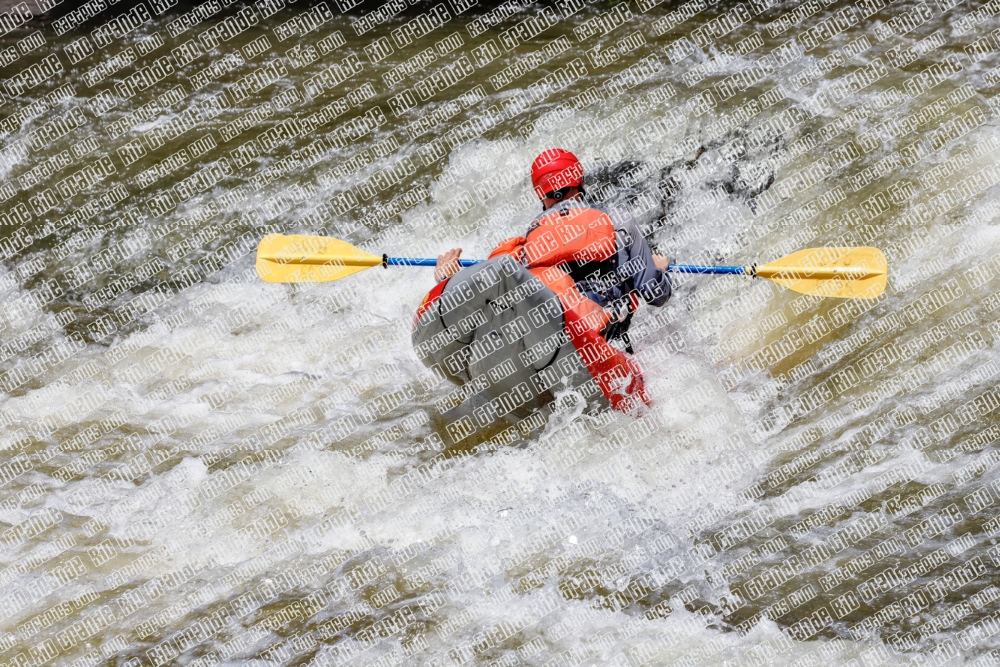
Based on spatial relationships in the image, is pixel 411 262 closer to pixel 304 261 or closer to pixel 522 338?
pixel 304 261

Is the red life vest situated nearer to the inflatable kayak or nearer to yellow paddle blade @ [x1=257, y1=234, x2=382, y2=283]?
the inflatable kayak

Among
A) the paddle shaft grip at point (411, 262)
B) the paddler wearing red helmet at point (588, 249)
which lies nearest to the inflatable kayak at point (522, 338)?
the paddler wearing red helmet at point (588, 249)

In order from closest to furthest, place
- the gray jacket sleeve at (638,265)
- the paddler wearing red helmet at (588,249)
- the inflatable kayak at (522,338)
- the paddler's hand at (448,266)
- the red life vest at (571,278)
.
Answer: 1. the inflatable kayak at (522,338)
2. the red life vest at (571,278)
3. the paddler wearing red helmet at (588,249)
4. the gray jacket sleeve at (638,265)
5. the paddler's hand at (448,266)

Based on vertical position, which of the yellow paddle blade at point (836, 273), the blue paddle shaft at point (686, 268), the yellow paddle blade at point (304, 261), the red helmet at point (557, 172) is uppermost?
the yellow paddle blade at point (304, 261)

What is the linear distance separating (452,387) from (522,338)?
1.24 m

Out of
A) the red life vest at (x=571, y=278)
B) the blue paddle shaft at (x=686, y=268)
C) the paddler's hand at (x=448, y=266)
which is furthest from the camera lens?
the blue paddle shaft at (x=686, y=268)

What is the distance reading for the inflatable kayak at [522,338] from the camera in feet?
13.0

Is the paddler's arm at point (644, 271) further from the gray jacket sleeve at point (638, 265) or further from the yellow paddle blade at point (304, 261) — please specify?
the yellow paddle blade at point (304, 261)

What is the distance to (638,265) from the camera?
4.43 m

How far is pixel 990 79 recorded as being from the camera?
241 inches

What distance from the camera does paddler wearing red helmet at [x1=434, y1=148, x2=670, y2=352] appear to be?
426 centimetres

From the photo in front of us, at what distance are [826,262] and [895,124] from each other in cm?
185

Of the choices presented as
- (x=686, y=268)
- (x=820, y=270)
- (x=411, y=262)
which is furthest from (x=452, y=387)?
(x=820, y=270)

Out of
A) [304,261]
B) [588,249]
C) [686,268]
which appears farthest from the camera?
[304,261]
